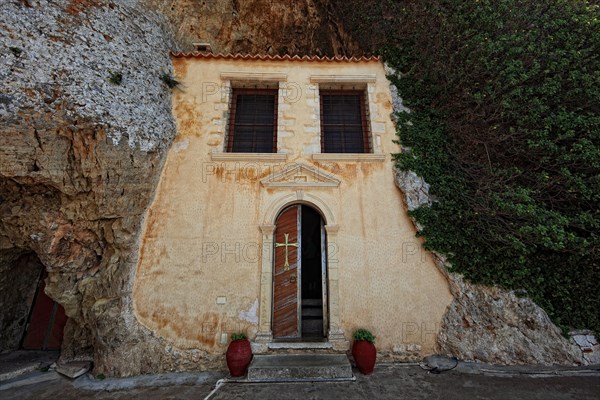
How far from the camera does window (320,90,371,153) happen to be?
242 inches

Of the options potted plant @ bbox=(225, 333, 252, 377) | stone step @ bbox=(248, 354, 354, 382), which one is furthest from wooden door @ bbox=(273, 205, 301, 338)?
stone step @ bbox=(248, 354, 354, 382)

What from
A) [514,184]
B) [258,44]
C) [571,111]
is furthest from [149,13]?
[571,111]

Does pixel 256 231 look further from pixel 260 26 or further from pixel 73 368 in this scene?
pixel 260 26

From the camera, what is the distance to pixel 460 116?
581cm

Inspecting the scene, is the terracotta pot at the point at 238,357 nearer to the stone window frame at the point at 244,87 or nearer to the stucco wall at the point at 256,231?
the stucco wall at the point at 256,231

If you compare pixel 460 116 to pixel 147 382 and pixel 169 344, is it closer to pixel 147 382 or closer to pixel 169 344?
pixel 169 344

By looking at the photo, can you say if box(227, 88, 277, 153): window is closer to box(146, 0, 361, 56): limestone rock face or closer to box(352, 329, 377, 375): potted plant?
box(146, 0, 361, 56): limestone rock face

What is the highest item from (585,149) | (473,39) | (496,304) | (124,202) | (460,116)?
(473,39)

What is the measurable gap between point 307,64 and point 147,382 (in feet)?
23.0

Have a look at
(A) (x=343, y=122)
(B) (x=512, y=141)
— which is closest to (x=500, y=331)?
(B) (x=512, y=141)

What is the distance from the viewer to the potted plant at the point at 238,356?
4242 millimetres

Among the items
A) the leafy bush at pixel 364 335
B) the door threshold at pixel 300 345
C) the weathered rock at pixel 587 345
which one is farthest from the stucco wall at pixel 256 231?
the weathered rock at pixel 587 345

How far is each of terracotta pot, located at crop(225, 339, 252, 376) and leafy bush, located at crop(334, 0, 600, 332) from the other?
3.80m

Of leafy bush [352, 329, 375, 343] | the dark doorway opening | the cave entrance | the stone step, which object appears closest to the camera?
the stone step
